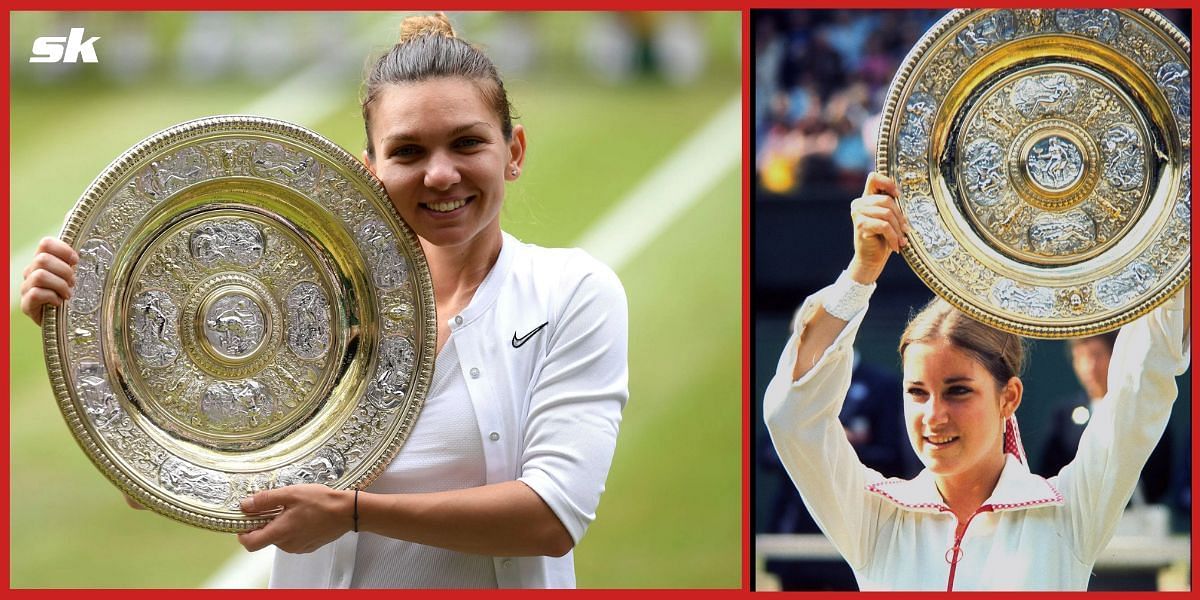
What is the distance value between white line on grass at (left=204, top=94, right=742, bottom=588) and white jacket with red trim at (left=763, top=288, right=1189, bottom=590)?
0.46 m

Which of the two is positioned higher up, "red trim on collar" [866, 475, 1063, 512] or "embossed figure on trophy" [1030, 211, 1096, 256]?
"embossed figure on trophy" [1030, 211, 1096, 256]

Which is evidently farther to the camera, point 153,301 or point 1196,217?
point 1196,217

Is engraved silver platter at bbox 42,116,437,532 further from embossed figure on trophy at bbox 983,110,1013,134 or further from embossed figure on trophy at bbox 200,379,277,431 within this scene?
embossed figure on trophy at bbox 983,110,1013,134

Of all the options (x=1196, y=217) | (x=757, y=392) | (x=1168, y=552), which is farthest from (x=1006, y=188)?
(x=1168, y=552)

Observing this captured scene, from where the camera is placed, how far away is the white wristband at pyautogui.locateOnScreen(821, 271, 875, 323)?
3170 millimetres

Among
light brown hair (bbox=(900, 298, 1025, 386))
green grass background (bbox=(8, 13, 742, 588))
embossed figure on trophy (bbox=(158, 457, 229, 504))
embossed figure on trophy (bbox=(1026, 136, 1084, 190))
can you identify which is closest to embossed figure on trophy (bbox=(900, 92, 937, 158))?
embossed figure on trophy (bbox=(1026, 136, 1084, 190))

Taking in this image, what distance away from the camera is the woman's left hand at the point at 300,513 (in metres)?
2.51

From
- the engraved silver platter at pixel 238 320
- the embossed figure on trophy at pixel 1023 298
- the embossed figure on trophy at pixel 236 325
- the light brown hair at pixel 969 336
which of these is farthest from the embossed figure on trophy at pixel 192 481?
the embossed figure on trophy at pixel 1023 298

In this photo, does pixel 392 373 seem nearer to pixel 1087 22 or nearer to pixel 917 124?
pixel 917 124

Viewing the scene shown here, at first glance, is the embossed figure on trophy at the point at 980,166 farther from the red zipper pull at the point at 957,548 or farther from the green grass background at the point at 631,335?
the red zipper pull at the point at 957,548

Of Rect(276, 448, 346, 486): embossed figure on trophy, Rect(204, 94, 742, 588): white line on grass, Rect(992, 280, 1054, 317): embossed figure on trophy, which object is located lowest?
Rect(276, 448, 346, 486): embossed figure on trophy

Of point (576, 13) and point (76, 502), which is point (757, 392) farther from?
point (76, 502)

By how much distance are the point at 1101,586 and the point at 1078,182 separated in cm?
98

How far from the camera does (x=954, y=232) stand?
3115 mm
